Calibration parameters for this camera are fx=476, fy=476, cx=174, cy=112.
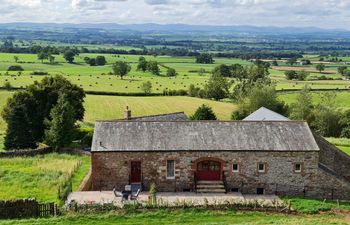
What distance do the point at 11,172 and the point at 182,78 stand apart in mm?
84472

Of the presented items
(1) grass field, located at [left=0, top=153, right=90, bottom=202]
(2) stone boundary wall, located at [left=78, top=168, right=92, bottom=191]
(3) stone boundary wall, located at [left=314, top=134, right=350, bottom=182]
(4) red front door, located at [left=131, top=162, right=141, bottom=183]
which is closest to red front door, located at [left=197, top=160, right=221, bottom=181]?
(4) red front door, located at [left=131, top=162, right=141, bottom=183]

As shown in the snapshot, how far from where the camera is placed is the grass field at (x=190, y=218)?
22.8 meters

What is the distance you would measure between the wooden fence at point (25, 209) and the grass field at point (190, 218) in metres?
0.84

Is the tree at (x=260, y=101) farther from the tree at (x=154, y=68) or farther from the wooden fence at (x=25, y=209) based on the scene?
the tree at (x=154, y=68)

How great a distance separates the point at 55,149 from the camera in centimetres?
4384

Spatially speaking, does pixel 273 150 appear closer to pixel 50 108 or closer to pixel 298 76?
pixel 50 108

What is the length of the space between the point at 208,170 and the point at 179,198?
10.7 feet

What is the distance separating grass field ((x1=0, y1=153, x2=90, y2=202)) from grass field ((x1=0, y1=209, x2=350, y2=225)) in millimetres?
4541

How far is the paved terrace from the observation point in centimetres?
2594

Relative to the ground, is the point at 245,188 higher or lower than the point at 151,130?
lower

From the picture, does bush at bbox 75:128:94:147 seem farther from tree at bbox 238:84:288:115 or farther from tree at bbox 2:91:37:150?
tree at bbox 238:84:288:115

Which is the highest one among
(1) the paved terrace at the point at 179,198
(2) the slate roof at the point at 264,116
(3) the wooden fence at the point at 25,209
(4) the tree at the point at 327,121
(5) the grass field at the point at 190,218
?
(2) the slate roof at the point at 264,116

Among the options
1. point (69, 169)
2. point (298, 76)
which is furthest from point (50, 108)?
point (298, 76)

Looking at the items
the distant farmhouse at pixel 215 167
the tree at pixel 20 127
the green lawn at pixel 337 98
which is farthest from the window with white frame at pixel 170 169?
the green lawn at pixel 337 98
